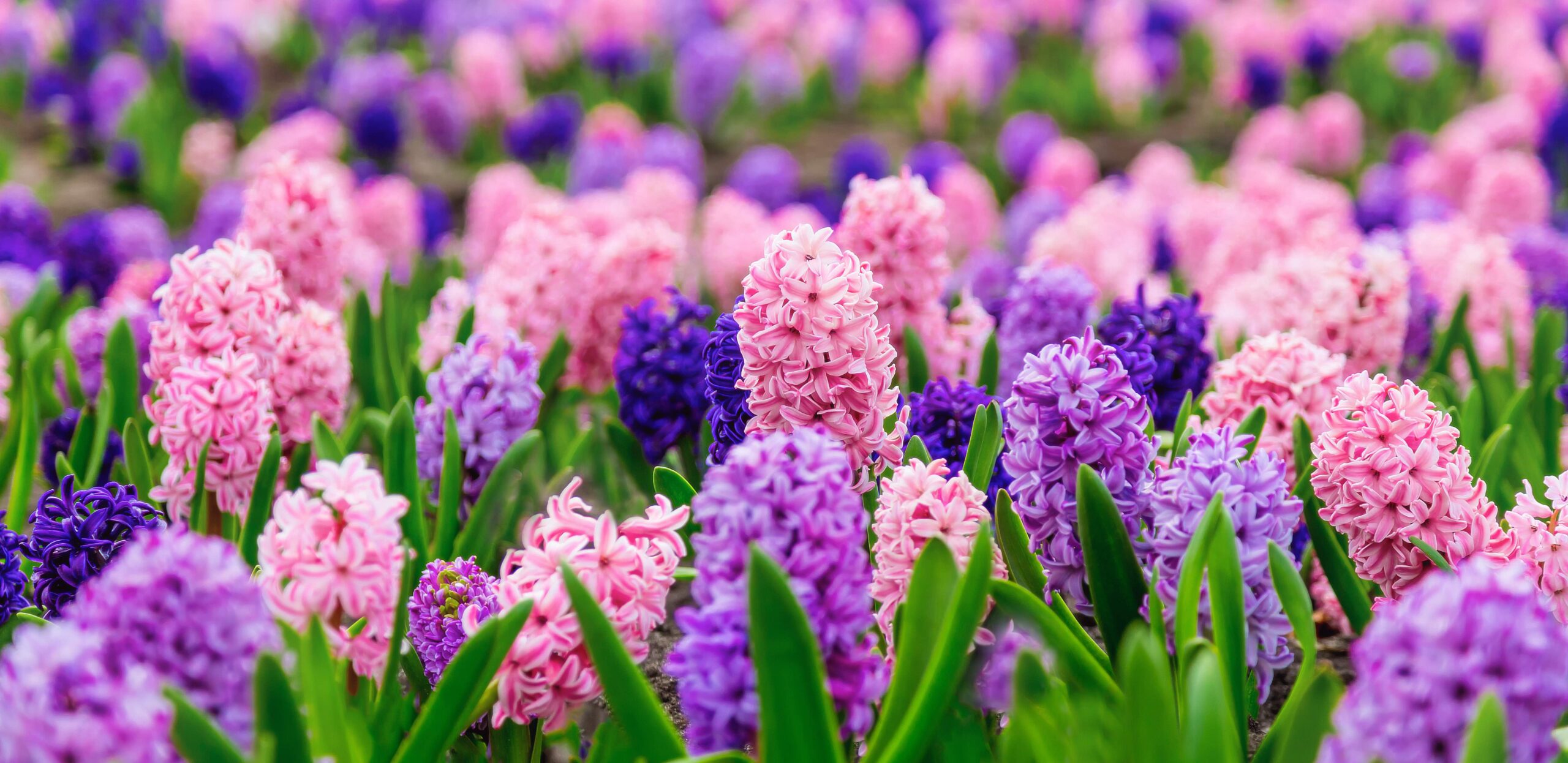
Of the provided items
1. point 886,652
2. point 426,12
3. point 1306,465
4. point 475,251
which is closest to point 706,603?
point 886,652

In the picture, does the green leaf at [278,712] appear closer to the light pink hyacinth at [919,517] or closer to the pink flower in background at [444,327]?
the light pink hyacinth at [919,517]

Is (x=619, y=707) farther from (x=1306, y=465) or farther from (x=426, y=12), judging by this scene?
(x=426, y=12)

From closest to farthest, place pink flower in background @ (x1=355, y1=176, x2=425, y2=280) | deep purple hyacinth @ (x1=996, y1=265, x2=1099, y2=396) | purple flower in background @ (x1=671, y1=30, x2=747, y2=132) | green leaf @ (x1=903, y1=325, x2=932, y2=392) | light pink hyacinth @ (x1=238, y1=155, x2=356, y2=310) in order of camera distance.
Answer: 1. green leaf @ (x1=903, y1=325, x2=932, y2=392)
2. deep purple hyacinth @ (x1=996, y1=265, x2=1099, y2=396)
3. light pink hyacinth @ (x1=238, y1=155, x2=356, y2=310)
4. pink flower in background @ (x1=355, y1=176, x2=425, y2=280)
5. purple flower in background @ (x1=671, y1=30, x2=747, y2=132)

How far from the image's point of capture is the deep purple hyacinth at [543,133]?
23.3ft

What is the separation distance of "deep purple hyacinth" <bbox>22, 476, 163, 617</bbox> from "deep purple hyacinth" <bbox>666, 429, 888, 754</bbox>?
97 cm

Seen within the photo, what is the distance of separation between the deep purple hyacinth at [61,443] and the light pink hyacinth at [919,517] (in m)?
1.79

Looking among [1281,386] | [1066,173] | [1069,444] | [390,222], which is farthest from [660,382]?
[1066,173]

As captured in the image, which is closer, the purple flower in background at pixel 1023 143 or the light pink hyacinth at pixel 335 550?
the light pink hyacinth at pixel 335 550

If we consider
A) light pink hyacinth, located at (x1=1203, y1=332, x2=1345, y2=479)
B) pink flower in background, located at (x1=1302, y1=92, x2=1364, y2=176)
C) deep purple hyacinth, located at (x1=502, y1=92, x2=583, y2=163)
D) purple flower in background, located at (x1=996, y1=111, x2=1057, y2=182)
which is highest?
deep purple hyacinth, located at (x1=502, y1=92, x2=583, y2=163)

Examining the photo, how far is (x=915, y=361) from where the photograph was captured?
264 centimetres

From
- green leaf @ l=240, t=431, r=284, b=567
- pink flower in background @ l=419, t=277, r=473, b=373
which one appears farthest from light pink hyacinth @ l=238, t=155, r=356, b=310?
green leaf @ l=240, t=431, r=284, b=567

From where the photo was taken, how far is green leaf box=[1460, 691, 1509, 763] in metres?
1.15

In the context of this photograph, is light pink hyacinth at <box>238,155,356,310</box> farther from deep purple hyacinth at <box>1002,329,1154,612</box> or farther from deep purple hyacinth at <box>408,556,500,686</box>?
deep purple hyacinth at <box>1002,329,1154,612</box>

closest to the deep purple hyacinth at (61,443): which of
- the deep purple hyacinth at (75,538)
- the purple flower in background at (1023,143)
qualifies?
the deep purple hyacinth at (75,538)
